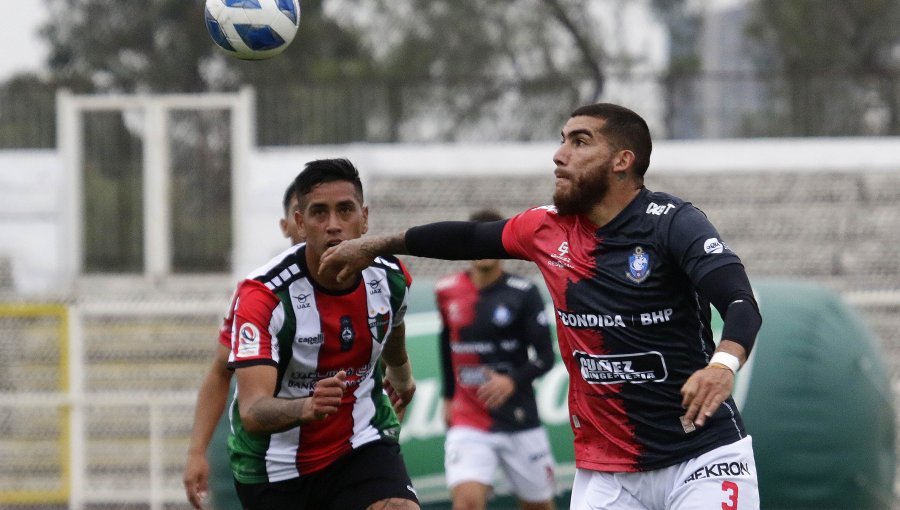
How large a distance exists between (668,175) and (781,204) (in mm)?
1250

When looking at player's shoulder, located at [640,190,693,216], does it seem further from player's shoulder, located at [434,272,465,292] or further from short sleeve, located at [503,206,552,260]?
player's shoulder, located at [434,272,465,292]

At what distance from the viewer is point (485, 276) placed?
879 centimetres

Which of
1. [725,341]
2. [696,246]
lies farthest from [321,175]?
[725,341]

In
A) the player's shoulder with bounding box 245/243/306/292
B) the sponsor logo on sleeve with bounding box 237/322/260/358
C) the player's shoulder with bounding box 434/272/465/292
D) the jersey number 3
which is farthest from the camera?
the player's shoulder with bounding box 434/272/465/292

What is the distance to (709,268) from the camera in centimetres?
473

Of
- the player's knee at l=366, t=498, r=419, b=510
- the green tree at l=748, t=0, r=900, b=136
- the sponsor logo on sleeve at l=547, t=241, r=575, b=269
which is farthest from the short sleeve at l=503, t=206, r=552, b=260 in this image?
the green tree at l=748, t=0, r=900, b=136

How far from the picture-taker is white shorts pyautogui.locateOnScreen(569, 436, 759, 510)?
4934 millimetres

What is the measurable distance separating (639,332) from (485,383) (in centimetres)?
357

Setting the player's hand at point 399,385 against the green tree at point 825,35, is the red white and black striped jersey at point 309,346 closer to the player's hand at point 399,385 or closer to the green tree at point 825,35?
the player's hand at point 399,385

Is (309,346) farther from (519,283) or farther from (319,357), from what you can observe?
(519,283)

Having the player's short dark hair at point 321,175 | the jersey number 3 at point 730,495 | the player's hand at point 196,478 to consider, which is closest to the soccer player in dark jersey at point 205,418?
the player's hand at point 196,478

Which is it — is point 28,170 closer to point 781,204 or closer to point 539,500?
point 781,204

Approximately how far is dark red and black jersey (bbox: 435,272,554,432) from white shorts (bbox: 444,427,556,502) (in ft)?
0.22

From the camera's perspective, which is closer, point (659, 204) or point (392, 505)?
point (659, 204)
